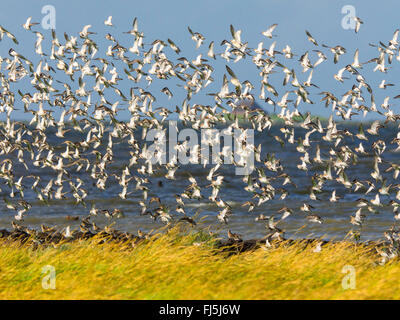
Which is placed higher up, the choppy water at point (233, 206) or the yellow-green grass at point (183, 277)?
the yellow-green grass at point (183, 277)

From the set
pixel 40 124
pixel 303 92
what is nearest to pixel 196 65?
pixel 303 92

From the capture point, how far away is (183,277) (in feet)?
39.1

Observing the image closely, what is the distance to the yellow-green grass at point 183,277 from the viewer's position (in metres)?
11.0

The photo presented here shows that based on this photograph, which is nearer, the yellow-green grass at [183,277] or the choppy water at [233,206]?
the yellow-green grass at [183,277]

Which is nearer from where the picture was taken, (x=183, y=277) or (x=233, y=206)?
(x=183, y=277)

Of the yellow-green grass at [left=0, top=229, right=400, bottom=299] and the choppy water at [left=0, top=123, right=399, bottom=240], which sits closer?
the yellow-green grass at [left=0, top=229, right=400, bottom=299]

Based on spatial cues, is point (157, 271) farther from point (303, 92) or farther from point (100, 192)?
point (100, 192)

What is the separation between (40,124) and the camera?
23.5m

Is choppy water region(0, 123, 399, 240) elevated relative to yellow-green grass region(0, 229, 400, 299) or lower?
lower

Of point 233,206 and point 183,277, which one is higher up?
point 183,277

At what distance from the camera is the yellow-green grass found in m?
11.0
